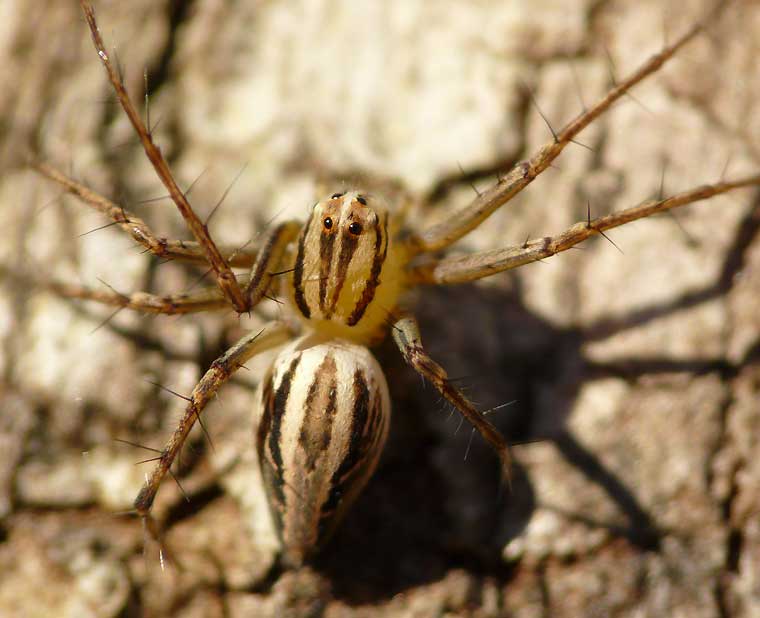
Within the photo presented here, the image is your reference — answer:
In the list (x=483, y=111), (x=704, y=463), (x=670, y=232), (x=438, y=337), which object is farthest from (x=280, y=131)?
(x=704, y=463)

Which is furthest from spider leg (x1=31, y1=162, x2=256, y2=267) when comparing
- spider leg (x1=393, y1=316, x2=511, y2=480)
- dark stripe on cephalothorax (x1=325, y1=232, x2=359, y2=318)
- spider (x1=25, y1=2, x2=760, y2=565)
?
spider leg (x1=393, y1=316, x2=511, y2=480)

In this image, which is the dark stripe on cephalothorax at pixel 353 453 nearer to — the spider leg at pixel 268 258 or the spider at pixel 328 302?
the spider at pixel 328 302

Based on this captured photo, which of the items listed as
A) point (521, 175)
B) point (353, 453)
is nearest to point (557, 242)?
point (521, 175)

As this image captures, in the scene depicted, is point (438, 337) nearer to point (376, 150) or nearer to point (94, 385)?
point (376, 150)

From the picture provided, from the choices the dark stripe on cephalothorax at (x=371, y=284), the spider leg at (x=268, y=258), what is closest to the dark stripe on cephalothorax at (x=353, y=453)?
the dark stripe on cephalothorax at (x=371, y=284)

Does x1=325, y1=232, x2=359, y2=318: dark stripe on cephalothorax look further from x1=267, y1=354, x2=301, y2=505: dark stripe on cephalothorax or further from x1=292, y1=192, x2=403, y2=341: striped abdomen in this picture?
x1=267, y1=354, x2=301, y2=505: dark stripe on cephalothorax

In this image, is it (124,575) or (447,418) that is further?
(447,418)

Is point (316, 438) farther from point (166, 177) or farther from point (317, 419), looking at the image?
point (166, 177)
